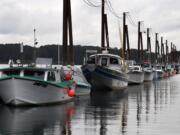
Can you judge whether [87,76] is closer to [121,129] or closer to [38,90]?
[38,90]

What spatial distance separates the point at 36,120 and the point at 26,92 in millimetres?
5369

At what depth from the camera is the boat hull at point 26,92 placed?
26.3 m

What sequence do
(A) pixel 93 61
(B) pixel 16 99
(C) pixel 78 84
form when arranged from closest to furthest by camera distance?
1. (B) pixel 16 99
2. (C) pixel 78 84
3. (A) pixel 93 61

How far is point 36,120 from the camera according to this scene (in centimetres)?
2148

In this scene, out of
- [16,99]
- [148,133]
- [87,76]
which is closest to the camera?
[148,133]

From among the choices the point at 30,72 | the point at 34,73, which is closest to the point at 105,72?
the point at 34,73

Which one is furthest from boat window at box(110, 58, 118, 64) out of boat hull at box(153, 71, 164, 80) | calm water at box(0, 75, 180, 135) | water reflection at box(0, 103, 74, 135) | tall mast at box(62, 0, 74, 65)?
boat hull at box(153, 71, 164, 80)

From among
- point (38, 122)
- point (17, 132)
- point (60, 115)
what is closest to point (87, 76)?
point (60, 115)

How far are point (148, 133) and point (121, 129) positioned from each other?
1378 mm

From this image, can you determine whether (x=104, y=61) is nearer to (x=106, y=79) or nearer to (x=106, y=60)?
(x=106, y=60)

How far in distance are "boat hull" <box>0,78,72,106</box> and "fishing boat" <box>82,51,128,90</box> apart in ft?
61.5

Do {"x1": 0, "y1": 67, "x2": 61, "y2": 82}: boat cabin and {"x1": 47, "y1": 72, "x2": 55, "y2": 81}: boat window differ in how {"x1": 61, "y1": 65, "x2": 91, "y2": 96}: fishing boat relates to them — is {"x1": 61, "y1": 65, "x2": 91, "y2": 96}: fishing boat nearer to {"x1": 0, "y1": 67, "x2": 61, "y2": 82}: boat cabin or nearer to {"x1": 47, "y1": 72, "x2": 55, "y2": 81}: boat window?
{"x1": 47, "y1": 72, "x2": 55, "y2": 81}: boat window

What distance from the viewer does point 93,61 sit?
51188 mm

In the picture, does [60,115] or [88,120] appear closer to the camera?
[88,120]
